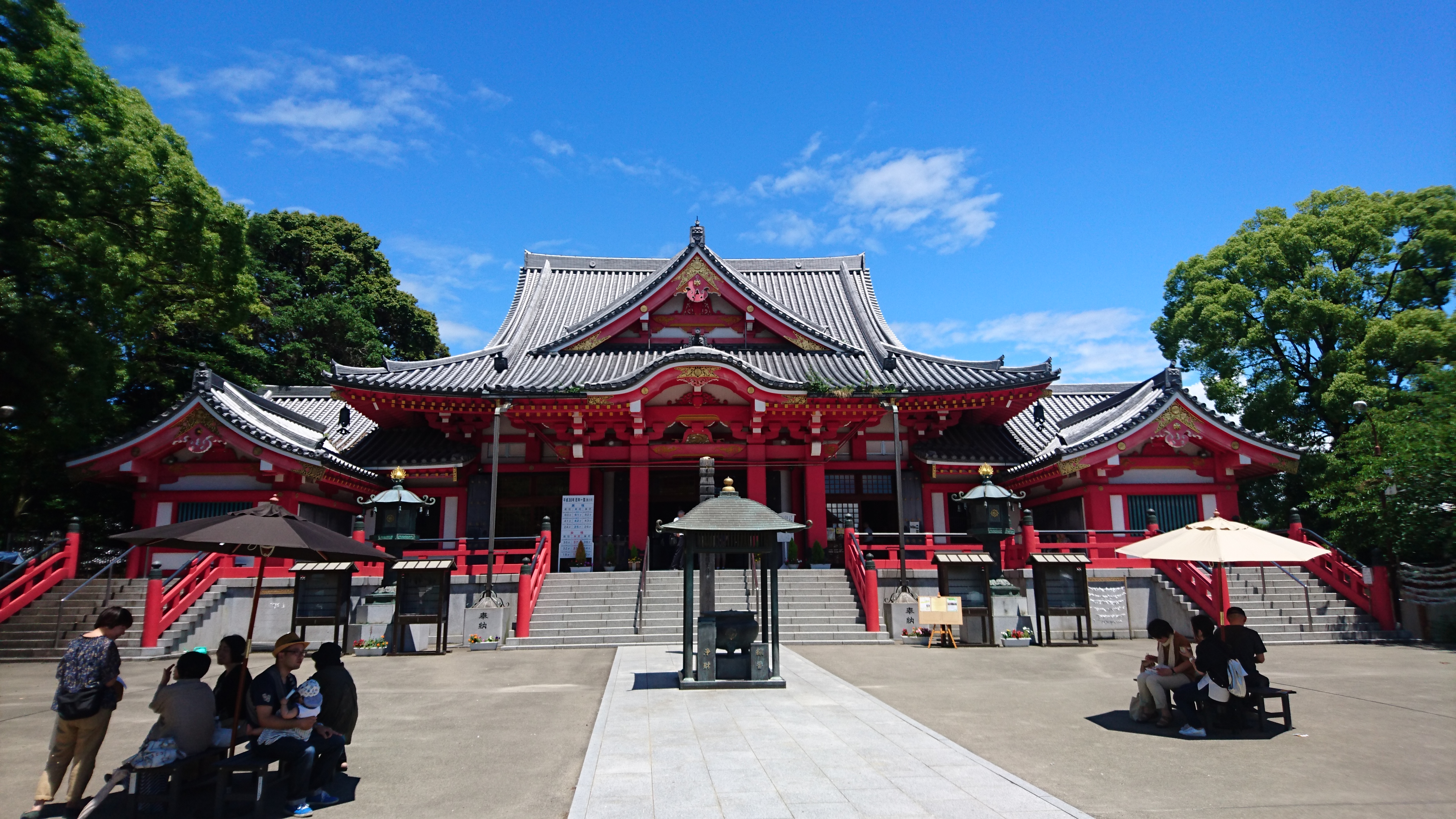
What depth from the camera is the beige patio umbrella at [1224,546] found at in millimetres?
9305

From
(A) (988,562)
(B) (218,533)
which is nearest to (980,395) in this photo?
(A) (988,562)

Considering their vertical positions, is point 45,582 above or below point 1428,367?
below

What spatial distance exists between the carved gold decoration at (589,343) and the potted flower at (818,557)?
958 centimetres

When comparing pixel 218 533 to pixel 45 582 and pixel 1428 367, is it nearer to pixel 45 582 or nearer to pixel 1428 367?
pixel 45 582

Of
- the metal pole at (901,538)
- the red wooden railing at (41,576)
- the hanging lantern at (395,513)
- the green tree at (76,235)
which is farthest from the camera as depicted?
the metal pole at (901,538)

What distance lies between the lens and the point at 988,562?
15891 millimetres

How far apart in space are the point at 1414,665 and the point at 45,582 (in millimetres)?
25520

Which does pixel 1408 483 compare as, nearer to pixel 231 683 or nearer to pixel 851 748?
pixel 851 748

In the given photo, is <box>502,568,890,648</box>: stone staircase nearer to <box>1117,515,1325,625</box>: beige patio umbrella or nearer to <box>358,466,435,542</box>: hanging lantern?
<box>358,466,435,542</box>: hanging lantern

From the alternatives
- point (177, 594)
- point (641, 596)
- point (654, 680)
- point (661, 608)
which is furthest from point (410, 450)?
point (654, 680)

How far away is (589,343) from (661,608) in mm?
10332

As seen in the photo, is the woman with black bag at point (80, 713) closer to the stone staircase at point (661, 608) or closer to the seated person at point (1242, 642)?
the seated person at point (1242, 642)

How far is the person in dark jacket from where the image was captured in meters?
6.08

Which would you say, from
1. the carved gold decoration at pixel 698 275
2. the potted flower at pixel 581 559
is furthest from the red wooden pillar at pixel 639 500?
the carved gold decoration at pixel 698 275
